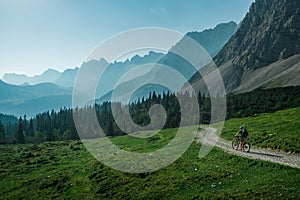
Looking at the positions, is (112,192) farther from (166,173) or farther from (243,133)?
(243,133)

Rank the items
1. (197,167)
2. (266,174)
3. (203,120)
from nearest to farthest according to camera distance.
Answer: (266,174), (197,167), (203,120)

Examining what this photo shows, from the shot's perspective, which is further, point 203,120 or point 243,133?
point 203,120

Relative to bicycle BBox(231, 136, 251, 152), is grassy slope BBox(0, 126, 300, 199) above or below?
below

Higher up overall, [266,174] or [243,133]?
[243,133]

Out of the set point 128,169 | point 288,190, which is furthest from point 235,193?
point 128,169

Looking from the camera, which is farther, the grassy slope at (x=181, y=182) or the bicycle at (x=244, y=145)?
the bicycle at (x=244, y=145)

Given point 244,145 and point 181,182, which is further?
point 244,145

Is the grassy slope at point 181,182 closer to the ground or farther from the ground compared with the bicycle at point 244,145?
closer to the ground

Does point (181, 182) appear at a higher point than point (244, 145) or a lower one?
lower

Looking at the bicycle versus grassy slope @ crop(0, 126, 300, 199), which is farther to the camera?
the bicycle

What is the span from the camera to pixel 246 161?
93.7 ft

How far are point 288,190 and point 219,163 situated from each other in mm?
11350

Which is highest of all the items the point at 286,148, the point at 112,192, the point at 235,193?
the point at 286,148

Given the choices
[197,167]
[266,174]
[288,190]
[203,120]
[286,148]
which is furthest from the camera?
[203,120]
